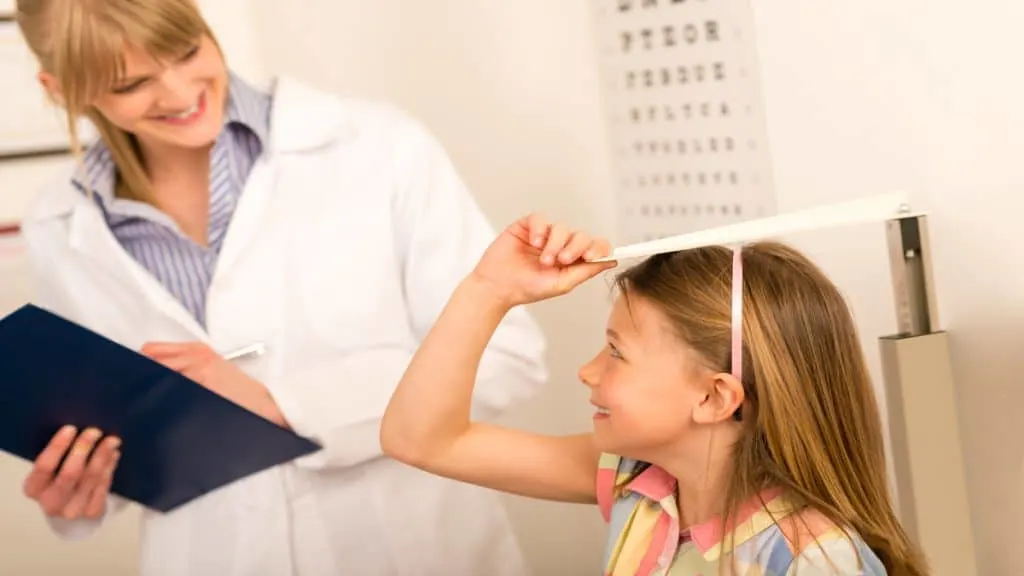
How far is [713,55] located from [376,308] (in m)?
0.54

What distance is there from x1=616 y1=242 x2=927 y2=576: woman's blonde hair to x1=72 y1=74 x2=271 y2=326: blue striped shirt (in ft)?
2.09

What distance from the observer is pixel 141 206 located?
4.94 ft

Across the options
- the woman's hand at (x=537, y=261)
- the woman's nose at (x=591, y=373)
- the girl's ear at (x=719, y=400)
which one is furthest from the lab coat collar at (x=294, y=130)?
the girl's ear at (x=719, y=400)

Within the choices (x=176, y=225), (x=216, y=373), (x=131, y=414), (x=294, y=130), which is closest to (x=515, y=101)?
(x=294, y=130)

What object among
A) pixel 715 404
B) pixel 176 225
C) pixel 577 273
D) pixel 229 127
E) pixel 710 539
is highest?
pixel 229 127

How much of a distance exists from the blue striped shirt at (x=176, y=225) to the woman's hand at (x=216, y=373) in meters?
0.10

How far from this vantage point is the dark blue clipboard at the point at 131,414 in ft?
4.08

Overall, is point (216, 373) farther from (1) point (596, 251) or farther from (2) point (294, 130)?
(1) point (596, 251)

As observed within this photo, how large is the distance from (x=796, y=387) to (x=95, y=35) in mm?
822

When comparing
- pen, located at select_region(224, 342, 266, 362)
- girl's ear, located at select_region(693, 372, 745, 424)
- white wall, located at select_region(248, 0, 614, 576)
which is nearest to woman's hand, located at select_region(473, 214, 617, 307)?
girl's ear, located at select_region(693, 372, 745, 424)

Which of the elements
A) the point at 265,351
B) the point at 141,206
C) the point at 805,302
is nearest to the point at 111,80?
the point at 141,206

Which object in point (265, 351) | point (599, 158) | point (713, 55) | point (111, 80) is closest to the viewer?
point (111, 80)

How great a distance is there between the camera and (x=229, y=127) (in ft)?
5.04

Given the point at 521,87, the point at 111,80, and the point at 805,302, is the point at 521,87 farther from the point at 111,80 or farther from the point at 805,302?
the point at 805,302
